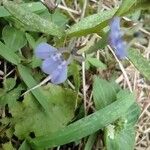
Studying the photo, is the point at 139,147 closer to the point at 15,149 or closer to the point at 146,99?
the point at 146,99

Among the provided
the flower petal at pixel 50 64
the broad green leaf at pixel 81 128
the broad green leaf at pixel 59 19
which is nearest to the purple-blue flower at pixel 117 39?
the flower petal at pixel 50 64

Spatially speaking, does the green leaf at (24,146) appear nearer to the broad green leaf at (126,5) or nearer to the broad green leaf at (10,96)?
the broad green leaf at (10,96)

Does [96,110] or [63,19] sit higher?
[63,19]

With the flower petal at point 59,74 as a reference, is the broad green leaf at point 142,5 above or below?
above

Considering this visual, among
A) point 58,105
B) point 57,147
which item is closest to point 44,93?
point 58,105

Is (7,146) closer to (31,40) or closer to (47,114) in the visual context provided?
(47,114)

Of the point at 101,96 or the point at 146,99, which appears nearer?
the point at 101,96
